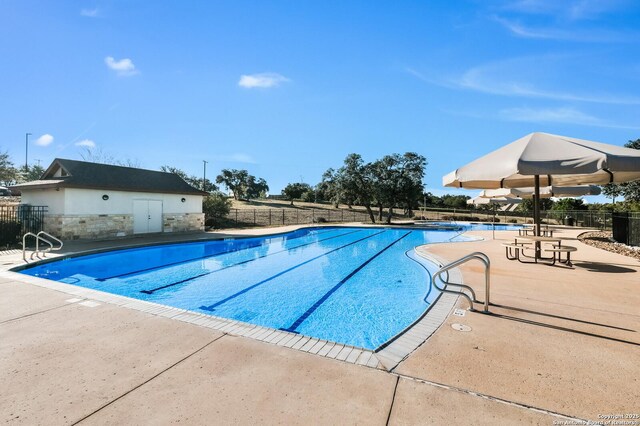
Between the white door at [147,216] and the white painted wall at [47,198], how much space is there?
2775 millimetres

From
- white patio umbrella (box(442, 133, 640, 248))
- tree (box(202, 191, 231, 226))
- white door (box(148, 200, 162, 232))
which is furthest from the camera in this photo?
tree (box(202, 191, 231, 226))

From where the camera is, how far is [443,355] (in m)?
2.79

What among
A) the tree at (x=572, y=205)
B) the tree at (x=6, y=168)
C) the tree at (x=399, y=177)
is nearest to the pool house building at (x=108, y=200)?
the tree at (x=399, y=177)

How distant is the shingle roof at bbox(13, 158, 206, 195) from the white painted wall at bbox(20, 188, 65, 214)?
0.35 metres

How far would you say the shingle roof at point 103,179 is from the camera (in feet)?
40.5

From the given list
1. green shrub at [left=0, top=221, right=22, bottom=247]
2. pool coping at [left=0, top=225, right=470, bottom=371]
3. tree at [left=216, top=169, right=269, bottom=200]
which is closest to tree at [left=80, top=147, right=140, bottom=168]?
green shrub at [left=0, top=221, right=22, bottom=247]

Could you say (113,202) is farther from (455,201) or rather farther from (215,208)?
(455,201)

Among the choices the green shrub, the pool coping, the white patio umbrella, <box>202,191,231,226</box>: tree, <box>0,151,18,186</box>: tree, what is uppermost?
<box>0,151,18,186</box>: tree

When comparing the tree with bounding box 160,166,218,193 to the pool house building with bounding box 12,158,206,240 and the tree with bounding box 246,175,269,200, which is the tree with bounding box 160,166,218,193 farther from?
the pool house building with bounding box 12,158,206,240

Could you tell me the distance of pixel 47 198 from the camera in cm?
1253

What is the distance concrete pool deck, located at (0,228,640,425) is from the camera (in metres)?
2.00

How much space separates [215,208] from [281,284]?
15.5 m

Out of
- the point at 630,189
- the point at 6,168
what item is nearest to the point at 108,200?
the point at 6,168

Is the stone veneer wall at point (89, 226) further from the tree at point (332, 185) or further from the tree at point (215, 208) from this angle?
the tree at point (332, 185)
